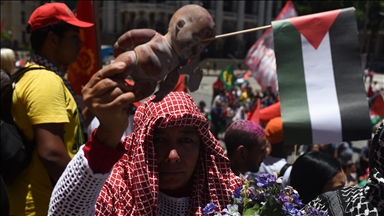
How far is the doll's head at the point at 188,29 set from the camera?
1151 millimetres

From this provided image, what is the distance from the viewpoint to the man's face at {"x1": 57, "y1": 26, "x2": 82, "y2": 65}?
249 cm

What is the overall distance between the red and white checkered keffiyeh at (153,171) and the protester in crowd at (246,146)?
126 centimetres

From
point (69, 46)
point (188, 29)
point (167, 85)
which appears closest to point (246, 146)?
point (69, 46)

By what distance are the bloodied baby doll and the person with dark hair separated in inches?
63.2

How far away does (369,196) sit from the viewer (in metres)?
1.57

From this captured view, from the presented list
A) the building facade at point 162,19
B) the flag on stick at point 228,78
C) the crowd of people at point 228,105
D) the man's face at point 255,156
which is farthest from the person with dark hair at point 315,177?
the building facade at point 162,19

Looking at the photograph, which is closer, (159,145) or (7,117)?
(159,145)

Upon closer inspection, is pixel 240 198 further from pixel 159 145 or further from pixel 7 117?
pixel 7 117

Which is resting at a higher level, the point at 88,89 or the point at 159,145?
the point at 88,89

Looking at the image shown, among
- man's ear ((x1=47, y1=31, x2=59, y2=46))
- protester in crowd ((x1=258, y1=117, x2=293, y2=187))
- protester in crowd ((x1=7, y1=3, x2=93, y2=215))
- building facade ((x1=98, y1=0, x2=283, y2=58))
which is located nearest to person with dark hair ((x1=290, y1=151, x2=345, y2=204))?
protester in crowd ((x1=258, y1=117, x2=293, y2=187))

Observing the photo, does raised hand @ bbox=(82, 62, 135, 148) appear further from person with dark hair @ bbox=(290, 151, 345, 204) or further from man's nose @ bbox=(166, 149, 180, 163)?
person with dark hair @ bbox=(290, 151, 345, 204)

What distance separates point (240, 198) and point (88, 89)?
658 millimetres

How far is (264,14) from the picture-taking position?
6072 centimetres

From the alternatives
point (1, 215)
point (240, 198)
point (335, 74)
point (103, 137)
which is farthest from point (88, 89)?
point (335, 74)
